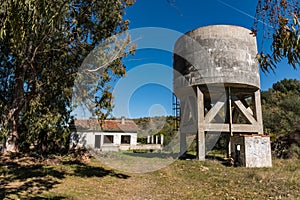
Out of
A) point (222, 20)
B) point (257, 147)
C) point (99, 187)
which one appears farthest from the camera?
point (222, 20)

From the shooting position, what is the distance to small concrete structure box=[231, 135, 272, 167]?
960cm

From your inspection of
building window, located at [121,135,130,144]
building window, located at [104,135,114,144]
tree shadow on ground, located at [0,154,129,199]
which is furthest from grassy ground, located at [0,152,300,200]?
building window, located at [121,135,130,144]

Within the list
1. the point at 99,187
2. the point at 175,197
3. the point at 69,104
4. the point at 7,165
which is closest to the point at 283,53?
the point at 175,197

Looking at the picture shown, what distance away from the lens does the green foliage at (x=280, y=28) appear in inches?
78.8

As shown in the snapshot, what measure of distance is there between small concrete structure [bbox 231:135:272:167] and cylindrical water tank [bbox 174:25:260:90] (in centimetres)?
269

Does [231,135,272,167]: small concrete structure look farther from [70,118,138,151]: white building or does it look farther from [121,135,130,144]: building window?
[121,135,130,144]: building window

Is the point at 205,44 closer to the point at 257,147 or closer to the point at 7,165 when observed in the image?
the point at 257,147

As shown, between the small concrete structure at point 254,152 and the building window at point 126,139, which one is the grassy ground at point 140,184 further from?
the building window at point 126,139

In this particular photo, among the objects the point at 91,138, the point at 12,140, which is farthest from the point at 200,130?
the point at 91,138

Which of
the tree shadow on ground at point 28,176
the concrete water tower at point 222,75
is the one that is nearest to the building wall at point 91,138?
the tree shadow on ground at point 28,176

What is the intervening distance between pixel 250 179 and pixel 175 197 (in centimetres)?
318

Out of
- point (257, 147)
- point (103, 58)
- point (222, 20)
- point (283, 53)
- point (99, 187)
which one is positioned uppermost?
point (222, 20)

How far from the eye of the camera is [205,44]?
10.9m

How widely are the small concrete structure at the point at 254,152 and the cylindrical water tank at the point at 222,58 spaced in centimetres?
269
